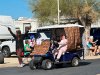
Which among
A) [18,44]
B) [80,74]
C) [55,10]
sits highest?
[55,10]

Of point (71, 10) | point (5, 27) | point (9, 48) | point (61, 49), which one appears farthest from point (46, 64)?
point (71, 10)

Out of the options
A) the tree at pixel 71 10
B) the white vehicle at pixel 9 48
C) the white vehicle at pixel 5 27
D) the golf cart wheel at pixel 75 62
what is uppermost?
the tree at pixel 71 10

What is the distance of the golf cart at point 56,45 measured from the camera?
59.8 ft

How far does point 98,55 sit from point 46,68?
1033 centimetres

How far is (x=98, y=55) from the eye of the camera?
2778 centimetres

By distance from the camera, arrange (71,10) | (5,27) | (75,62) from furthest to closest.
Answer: (71,10) < (5,27) < (75,62)

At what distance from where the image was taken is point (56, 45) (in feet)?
61.7

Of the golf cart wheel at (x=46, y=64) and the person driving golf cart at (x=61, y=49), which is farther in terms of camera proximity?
the person driving golf cart at (x=61, y=49)

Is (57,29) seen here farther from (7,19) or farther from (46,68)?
(7,19)

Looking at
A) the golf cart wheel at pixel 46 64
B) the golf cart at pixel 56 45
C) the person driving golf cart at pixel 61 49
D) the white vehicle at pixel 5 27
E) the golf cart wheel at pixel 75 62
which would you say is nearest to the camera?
the golf cart wheel at pixel 46 64

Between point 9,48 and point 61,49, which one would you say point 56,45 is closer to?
point 61,49

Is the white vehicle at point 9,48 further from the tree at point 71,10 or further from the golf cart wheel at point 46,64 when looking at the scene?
the golf cart wheel at point 46,64

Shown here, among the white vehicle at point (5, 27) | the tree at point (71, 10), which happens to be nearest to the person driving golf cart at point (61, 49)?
the tree at point (71, 10)

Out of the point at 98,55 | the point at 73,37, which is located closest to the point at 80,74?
the point at 73,37
